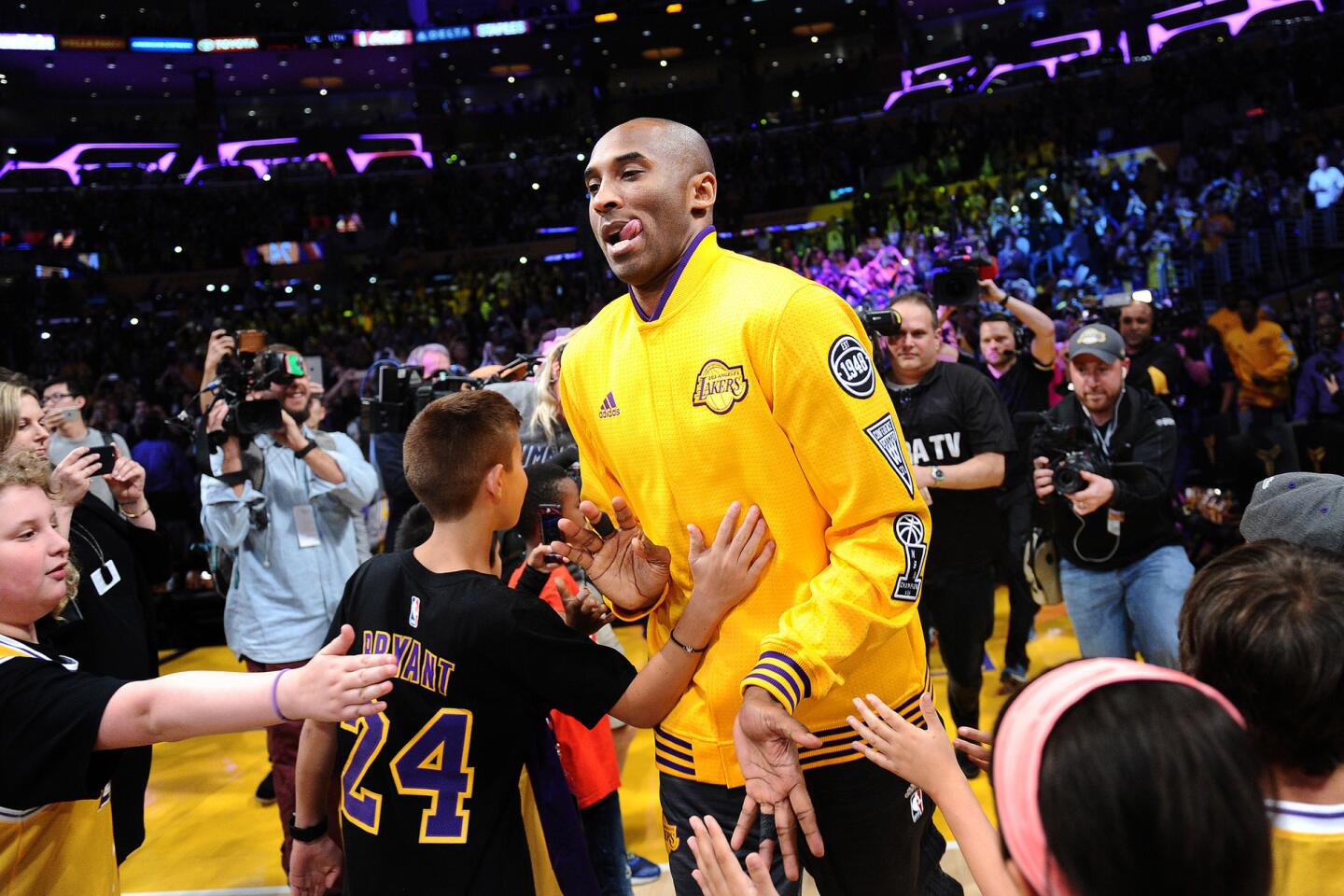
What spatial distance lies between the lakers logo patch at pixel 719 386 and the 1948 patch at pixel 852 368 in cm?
17

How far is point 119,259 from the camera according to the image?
77.0 ft

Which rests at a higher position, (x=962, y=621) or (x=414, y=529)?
(x=414, y=529)

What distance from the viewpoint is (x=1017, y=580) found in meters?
5.26

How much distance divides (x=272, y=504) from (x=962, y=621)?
9.22 feet

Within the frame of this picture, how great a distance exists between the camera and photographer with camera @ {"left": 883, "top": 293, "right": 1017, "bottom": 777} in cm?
413

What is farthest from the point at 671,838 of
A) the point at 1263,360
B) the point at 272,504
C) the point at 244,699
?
the point at 1263,360

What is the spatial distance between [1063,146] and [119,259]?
20.7 meters

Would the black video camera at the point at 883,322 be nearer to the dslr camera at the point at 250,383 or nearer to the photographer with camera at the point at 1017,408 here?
the photographer with camera at the point at 1017,408

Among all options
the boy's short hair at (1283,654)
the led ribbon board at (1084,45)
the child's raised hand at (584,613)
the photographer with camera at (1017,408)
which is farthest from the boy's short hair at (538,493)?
the led ribbon board at (1084,45)

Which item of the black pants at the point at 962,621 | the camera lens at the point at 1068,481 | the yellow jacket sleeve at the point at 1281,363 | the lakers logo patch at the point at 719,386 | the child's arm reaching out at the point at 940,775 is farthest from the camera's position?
the yellow jacket sleeve at the point at 1281,363

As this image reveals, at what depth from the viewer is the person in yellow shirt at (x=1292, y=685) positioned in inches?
51.7

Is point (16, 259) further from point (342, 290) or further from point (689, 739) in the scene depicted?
point (689, 739)

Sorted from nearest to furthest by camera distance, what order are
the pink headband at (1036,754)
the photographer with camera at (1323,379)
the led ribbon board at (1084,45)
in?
the pink headband at (1036,754) → the photographer with camera at (1323,379) → the led ribbon board at (1084,45)

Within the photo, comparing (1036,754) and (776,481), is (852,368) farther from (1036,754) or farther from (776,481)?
(1036,754)
